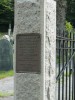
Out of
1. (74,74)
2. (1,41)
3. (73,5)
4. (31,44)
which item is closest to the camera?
(31,44)

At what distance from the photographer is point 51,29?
212 inches

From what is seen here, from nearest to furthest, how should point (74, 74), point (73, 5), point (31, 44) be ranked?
point (31, 44) < point (74, 74) < point (73, 5)

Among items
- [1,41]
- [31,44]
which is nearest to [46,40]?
[31,44]

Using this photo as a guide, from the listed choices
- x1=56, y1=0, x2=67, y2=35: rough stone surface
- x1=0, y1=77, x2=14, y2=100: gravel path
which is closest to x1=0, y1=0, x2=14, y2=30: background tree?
x1=56, y1=0, x2=67, y2=35: rough stone surface

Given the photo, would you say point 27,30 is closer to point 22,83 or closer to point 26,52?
point 26,52

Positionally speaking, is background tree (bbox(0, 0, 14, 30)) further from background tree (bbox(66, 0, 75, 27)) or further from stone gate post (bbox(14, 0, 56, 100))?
stone gate post (bbox(14, 0, 56, 100))

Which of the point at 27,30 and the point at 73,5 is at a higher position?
the point at 73,5

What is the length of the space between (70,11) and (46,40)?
148 feet

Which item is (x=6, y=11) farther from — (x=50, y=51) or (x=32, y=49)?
(x=32, y=49)

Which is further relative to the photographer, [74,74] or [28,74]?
[74,74]

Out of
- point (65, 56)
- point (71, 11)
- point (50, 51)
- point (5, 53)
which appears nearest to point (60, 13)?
point (5, 53)

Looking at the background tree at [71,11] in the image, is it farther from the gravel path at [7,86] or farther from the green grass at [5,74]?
the gravel path at [7,86]

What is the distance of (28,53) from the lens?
518 cm

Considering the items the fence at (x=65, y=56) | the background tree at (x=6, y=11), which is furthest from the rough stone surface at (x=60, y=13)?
the background tree at (x=6, y=11)
